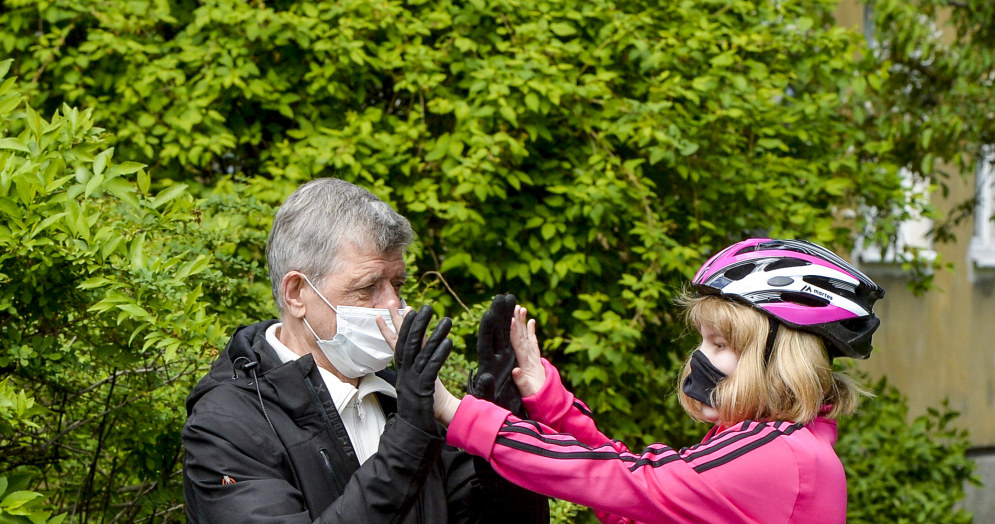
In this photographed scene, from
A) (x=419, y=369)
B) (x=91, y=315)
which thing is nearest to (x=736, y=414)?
(x=419, y=369)

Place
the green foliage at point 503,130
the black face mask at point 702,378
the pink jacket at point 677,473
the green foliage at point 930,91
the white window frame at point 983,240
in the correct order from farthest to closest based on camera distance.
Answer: the white window frame at point 983,240
the green foliage at point 930,91
the green foliage at point 503,130
the black face mask at point 702,378
the pink jacket at point 677,473

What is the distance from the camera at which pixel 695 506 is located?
2363 millimetres

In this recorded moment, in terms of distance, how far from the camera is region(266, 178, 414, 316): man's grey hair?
259 centimetres

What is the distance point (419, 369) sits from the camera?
7.37 ft

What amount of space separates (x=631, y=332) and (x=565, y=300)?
62 cm

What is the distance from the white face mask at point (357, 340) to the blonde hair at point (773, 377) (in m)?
0.81

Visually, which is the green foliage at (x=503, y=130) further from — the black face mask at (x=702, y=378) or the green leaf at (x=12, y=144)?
the black face mask at (x=702, y=378)

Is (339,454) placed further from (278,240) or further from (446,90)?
(446,90)

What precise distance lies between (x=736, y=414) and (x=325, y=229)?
1083 mm

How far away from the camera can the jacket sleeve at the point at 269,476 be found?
86.5 inches

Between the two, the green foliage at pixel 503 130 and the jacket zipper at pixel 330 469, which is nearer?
the jacket zipper at pixel 330 469

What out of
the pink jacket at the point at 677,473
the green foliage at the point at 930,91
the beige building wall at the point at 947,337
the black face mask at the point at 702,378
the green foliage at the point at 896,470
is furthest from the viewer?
the beige building wall at the point at 947,337

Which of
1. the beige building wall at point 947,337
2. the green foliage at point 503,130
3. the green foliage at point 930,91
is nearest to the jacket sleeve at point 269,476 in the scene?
the green foliage at point 503,130

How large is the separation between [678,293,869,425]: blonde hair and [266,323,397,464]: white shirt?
82 cm
